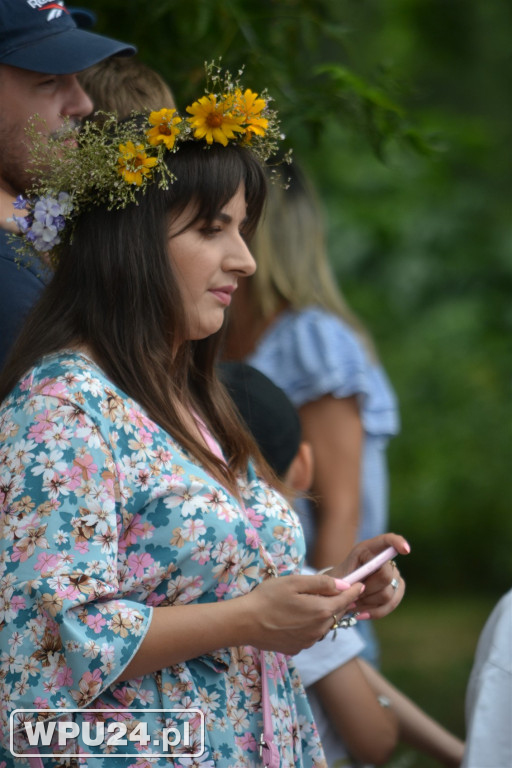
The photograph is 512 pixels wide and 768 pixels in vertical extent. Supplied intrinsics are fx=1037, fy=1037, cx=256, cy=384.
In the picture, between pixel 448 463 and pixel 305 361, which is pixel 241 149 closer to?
pixel 305 361

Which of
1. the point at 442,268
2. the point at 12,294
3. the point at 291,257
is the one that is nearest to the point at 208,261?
the point at 12,294

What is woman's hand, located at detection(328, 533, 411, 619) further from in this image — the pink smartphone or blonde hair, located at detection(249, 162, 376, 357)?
blonde hair, located at detection(249, 162, 376, 357)

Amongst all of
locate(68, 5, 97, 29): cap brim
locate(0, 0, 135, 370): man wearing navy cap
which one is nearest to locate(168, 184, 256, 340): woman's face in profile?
locate(0, 0, 135, 370): man wearing navy cap

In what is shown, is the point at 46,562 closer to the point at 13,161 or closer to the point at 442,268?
the point at 13,161

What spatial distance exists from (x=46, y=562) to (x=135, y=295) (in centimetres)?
52

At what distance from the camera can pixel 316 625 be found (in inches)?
69.2

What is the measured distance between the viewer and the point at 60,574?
1604 millimetres

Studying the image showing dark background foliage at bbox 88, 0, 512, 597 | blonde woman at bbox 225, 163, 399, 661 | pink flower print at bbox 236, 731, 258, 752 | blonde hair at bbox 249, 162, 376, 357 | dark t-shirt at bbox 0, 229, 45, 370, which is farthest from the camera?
dark background foliage at bbox 88, 0, 512, 597

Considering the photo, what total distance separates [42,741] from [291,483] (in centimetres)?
122

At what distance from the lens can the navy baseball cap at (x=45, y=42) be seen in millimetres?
2363

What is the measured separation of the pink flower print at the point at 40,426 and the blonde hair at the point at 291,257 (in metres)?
1.74

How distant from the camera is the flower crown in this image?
6.18 feet

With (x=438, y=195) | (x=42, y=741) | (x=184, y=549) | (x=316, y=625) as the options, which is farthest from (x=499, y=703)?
(x=438, y=195)

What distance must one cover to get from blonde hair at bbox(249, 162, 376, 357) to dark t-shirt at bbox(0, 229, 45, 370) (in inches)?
49.7
